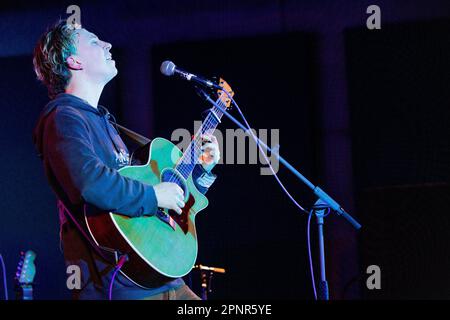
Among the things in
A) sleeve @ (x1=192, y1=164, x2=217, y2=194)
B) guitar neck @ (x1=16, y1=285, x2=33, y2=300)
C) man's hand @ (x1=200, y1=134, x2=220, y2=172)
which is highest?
man's hand @ (x1=200, y1=134, x2=220, y2=172)

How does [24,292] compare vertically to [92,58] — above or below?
below

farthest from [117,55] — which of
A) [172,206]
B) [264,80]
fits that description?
[172,206]

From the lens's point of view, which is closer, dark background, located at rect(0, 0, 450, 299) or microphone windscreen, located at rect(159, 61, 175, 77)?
microphone windscreen, located at rect(159, 61, 175, 77)

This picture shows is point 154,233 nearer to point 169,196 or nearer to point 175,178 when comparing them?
point 169,196

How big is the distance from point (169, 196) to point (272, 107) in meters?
1.81

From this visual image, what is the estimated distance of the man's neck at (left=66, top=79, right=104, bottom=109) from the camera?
112 inches

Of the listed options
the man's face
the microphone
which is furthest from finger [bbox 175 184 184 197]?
the man's face

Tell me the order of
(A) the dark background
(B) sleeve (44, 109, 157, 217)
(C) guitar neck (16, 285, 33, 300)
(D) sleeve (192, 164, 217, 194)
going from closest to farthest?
(B) sleeve (44, 109, 157, 217), (D) sleeve (192, 164, 217, 194), (C) guitar neck (16, 285, 33, 300), (A) the dark background

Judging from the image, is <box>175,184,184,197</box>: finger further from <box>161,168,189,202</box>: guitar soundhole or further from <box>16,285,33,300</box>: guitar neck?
<box>16,285,33,300</box>: guitar neck

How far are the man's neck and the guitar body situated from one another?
0.38m

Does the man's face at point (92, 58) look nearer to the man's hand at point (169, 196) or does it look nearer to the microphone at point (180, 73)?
the microphone at point (180, 73)

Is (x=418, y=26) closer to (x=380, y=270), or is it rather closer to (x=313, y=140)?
(x=313, y=140)

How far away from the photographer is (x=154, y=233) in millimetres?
2582

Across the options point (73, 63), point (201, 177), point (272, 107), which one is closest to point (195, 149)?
point (201, 177)
